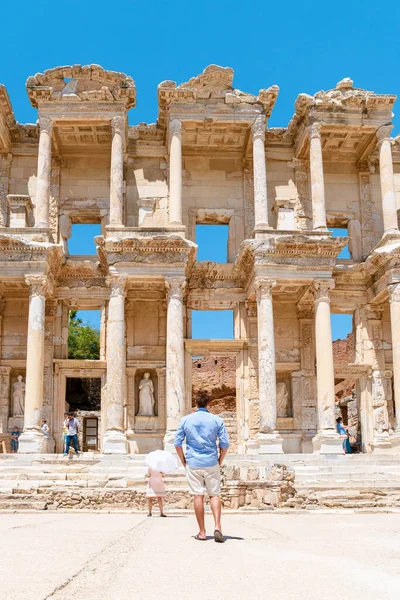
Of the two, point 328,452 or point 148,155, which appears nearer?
point 328,452

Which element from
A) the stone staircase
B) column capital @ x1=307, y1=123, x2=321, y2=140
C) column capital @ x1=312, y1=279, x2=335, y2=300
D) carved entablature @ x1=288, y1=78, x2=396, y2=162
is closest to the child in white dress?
the stone staircase

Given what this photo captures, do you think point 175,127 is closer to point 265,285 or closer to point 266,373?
point 265,285

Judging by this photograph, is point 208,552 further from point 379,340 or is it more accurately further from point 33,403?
point 379,340

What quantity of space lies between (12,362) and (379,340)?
12.2 meters

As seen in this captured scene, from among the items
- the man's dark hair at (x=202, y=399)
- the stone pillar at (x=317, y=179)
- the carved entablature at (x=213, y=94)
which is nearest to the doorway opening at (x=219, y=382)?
the stone pillar at (x=317, y=179)

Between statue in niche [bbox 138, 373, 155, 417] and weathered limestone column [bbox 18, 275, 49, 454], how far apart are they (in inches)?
143

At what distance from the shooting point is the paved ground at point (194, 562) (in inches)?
170

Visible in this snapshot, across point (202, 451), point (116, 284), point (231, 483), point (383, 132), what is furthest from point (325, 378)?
point (202, 451)

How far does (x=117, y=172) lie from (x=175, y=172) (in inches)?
72.9

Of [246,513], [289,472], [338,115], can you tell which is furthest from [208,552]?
[338,115]

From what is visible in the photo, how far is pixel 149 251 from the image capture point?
21.2m

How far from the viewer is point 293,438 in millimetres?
22859

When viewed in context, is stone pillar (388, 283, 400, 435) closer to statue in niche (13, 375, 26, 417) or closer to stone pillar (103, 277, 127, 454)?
stone pillar (103, 277, 127, 454)

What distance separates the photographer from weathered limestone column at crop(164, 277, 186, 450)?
20.1m
